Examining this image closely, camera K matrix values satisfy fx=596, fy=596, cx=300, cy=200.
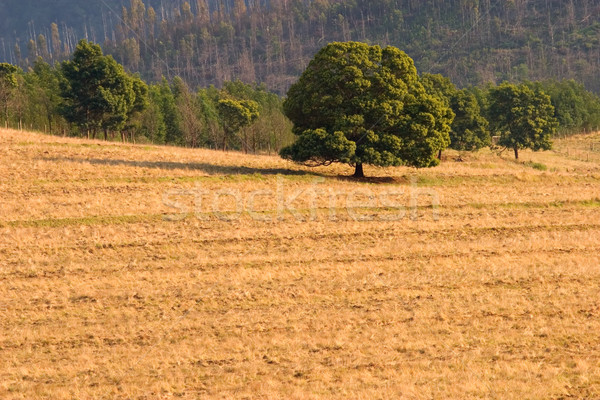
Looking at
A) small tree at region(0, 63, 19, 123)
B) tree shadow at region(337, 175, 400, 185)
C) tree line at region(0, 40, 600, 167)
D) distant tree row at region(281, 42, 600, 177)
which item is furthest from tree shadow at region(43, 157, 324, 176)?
small tree at region(0, 63, 19, 123)

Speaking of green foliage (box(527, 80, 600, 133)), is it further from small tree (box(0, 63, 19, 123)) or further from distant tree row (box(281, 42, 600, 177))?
small tree (box(0, 63, 19, 123))

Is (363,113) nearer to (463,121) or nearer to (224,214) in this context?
(224,214)

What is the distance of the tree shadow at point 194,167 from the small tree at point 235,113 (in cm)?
3157

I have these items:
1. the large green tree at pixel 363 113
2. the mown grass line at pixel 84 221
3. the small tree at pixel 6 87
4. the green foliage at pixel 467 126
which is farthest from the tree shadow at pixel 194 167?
the small tree at pixel 6 87

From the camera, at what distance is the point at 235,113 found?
8619 centimetres

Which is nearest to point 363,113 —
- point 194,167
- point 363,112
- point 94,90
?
point 363,112

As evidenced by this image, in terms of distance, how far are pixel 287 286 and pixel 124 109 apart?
61.5 meters

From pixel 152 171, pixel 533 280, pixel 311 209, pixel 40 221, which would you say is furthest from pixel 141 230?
pixel 533 280

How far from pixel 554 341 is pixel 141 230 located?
78.7 feet

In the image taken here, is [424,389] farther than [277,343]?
No

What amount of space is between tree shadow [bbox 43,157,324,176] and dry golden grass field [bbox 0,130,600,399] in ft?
2.88

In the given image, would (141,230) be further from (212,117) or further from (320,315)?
(212,117)

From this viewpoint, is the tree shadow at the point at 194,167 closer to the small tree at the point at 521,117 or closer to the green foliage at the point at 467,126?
the green foliage at the point at 467,126

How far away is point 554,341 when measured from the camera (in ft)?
70.4
